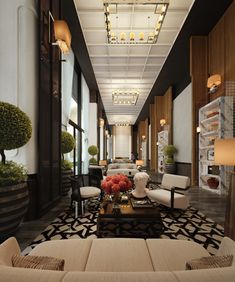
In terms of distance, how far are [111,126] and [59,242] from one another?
96.7 ft

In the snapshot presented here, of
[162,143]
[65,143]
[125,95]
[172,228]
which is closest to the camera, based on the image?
[172,228]

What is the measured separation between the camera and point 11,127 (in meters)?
2.91

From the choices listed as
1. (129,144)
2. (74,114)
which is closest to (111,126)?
(129,144)

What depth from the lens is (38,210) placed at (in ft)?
13.6

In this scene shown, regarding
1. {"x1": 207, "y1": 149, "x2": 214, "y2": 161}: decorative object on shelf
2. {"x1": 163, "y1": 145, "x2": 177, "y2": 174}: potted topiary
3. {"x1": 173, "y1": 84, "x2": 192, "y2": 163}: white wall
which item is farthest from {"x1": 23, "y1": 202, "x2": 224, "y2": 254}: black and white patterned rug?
{"x1": 163, "y1": 145, "x2": 177, "y2": 174}: potted topiary

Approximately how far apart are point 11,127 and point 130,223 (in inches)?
79.5

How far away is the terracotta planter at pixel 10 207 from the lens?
8.91 feet

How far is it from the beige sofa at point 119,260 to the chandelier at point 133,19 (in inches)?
218

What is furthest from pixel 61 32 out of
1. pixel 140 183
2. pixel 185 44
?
pixel 185 44

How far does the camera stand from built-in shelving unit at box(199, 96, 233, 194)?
6.49 meters

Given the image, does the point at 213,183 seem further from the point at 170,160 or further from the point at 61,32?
the point at 61,32

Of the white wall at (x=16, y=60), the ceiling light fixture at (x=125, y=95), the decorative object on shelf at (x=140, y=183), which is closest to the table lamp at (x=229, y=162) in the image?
the decorative object on shelf at (x=140, y=183)

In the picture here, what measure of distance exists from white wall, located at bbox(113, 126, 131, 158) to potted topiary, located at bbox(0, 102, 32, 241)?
27476mm

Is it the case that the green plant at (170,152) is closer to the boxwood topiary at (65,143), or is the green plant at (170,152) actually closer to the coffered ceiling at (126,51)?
the coffered ceiling at (126,51)
